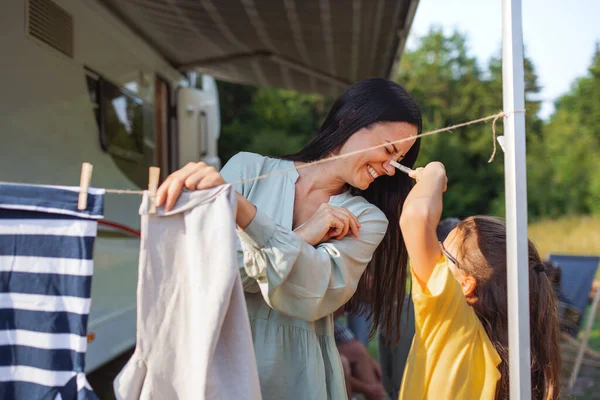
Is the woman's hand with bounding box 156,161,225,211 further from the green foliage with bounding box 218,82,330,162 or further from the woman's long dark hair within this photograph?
the green foliage with bounding box 218,82,330,162

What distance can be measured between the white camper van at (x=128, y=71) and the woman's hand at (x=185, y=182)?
1658 mm

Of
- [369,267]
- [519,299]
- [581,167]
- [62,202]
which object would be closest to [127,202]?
[369,267]

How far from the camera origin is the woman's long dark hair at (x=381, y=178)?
68.2 inches

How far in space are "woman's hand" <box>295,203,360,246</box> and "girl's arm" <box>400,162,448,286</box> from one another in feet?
0.47

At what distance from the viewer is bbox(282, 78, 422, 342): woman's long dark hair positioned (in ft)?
5.68

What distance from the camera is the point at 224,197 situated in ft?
4.10

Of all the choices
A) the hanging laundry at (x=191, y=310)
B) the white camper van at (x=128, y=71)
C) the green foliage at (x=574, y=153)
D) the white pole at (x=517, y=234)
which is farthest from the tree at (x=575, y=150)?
the hanging laundry at (x=191, y=310)

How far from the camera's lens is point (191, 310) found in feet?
4.11

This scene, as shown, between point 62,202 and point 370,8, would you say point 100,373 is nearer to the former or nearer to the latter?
point 370,8

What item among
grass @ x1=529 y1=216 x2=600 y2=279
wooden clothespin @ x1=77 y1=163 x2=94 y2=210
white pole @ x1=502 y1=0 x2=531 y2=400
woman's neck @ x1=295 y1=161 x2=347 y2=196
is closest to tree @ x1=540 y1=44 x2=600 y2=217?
grass @ x1=529 y1=216 x2=600 y2=279

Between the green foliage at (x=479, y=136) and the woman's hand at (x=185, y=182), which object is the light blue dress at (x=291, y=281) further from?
the green foliage at (x=479, y=136)

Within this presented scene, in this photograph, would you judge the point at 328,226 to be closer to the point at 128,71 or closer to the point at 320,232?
the point at 320,232

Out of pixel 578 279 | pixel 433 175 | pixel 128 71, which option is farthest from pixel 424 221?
pixel 578 279

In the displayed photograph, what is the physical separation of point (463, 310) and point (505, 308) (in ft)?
0.95
